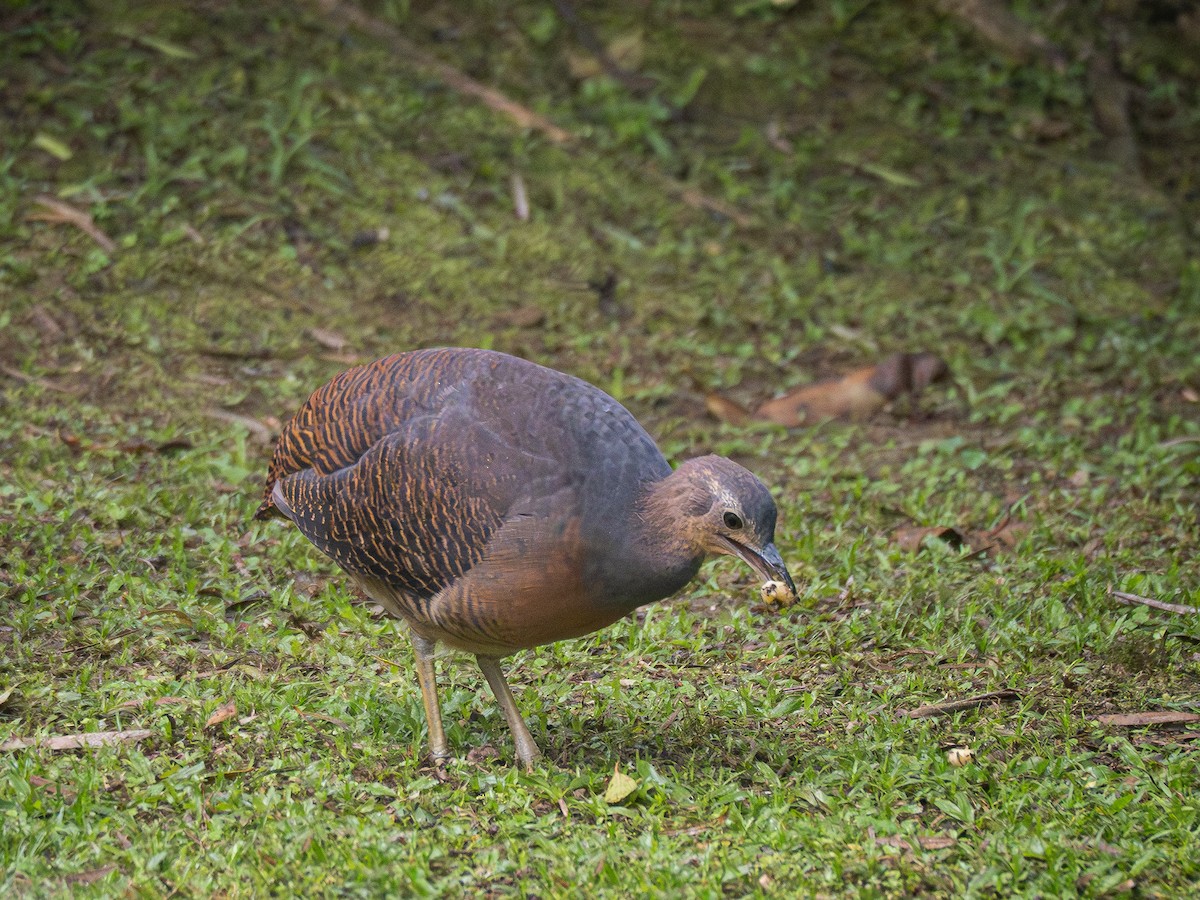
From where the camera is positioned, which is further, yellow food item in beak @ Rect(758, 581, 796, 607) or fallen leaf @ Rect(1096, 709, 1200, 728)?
fallen leaf @ Rect(1096, 709, 1200, 728)

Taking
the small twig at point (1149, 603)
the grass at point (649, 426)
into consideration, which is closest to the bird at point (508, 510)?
the grass at point (649, 426)

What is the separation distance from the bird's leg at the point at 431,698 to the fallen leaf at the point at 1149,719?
2235 mm

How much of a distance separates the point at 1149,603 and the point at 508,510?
274cm

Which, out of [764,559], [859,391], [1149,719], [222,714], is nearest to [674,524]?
[764,559]

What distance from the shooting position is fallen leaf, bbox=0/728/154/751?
4461mm

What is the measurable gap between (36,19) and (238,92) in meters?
1.33

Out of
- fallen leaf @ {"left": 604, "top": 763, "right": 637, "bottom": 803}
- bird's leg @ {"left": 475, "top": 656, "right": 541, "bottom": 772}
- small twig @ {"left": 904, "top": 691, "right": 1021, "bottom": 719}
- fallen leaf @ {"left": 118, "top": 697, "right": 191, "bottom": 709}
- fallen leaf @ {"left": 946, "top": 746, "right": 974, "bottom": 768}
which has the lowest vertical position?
fallen leaf @ {"left": 118, "top": 697, "right": 191, "bottom": 709}

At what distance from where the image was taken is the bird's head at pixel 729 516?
4.02m

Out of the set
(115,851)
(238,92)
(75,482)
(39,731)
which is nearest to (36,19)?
(238,92)

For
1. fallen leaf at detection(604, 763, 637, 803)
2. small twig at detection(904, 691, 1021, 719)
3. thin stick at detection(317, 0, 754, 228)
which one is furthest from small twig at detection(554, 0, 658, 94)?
fallen leaf at detection(604, 763, 637, 803)

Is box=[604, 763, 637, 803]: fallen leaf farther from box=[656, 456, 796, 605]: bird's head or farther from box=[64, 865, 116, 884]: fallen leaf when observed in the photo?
box=[64, 865, 116, 884]: fallen leaf

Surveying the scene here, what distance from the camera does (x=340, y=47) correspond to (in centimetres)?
884

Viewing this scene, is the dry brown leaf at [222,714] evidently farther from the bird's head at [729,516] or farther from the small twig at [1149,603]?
the small twig at [1149,603]

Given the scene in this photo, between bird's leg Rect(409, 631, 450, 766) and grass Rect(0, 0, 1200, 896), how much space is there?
0.10m
